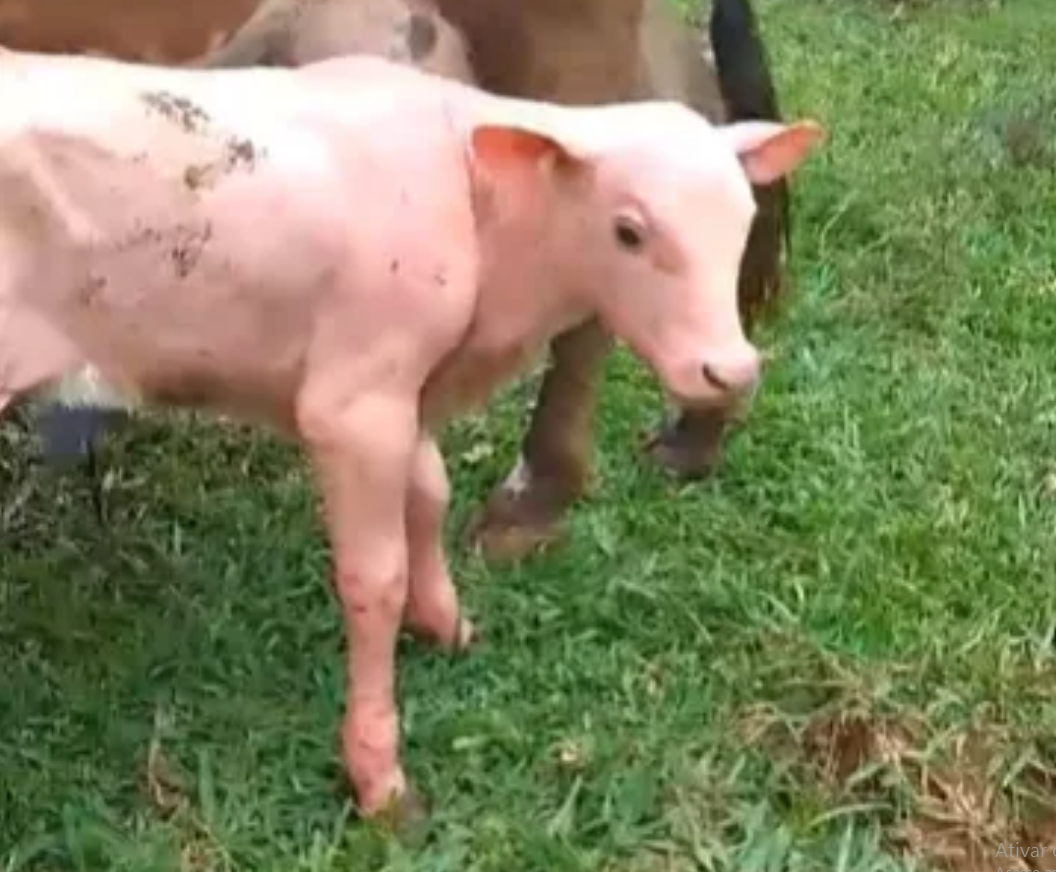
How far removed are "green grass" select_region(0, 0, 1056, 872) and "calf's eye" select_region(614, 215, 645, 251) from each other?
53cm

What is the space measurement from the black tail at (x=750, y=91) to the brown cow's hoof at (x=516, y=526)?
349mm

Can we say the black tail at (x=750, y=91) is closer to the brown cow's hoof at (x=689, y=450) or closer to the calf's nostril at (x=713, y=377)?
the brown cow's hoof at (x=689, y=450)

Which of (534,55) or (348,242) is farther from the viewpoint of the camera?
(534,55)

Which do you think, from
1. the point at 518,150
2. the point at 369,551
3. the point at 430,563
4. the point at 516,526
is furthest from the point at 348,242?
the point at 516,526

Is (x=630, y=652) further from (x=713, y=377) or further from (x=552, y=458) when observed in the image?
(x=713, y=377)

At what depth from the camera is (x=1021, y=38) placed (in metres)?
5.30

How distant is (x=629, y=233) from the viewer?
2205 mm

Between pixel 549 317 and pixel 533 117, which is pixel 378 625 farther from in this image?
pixel 533 117

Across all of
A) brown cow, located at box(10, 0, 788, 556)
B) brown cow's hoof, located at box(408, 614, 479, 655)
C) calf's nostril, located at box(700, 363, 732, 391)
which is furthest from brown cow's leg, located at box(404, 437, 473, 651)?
calf's nostril, located at box(700, 363, 732, 391)

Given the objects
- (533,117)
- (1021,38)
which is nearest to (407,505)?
(533,117)

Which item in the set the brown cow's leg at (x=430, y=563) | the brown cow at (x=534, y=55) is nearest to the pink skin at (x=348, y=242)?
the brown cow's leg at (x=430, y=563)

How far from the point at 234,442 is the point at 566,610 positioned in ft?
1.79

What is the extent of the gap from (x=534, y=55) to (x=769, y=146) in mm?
483

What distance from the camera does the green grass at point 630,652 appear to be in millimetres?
2406
